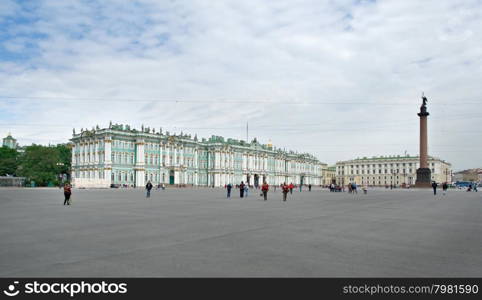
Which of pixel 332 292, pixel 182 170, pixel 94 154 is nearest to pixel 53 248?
pixel 332 292

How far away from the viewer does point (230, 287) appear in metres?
6.27

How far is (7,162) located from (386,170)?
14531cm

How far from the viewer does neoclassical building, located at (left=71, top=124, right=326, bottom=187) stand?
87375 millimetres

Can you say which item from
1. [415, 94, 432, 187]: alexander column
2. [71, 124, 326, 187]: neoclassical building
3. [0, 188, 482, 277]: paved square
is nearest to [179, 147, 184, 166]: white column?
[71, 124, 326, 187]: neoclassical building

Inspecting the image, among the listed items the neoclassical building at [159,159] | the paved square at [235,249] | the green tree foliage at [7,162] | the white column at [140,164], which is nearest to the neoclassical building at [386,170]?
the neoclassical building at [159,159]

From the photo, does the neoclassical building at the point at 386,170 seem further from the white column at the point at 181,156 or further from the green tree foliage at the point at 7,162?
the green tree foliage at the point at 7,162

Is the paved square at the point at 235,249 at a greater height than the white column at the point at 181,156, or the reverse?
the white column at the point at 181,156

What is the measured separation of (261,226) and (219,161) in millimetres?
100126

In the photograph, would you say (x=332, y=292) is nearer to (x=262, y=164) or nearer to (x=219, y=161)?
(x=219, y=161)

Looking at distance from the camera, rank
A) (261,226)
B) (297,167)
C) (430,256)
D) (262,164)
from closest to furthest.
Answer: (430,256)
(261,226)
(262,164)
(297,167)

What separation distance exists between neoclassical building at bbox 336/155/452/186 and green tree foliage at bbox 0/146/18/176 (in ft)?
384

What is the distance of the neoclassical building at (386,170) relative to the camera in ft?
545

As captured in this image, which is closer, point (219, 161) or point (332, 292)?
point (332, 292)

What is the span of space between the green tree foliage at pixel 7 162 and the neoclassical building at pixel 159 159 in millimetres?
15723
